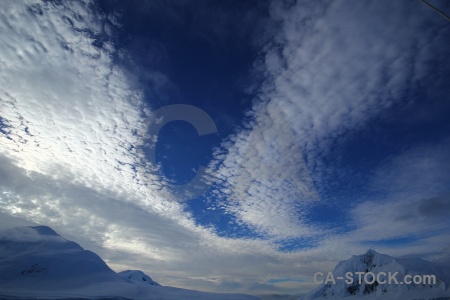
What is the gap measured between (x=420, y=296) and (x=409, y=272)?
9710mm

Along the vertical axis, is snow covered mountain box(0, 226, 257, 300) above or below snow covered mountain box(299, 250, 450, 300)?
below

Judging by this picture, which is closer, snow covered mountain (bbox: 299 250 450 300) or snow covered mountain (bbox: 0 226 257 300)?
snow covered mountain (bbox: 299 250 450 300)

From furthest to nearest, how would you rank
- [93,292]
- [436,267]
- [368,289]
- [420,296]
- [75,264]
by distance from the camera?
[75,264] → [368,289] → [93,292] → [436,267] → [420,296]

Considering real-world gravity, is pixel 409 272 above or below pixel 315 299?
above

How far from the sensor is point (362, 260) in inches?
6152

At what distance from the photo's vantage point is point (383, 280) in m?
138

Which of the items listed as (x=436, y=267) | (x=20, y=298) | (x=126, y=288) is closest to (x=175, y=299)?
(x=126, y=288)

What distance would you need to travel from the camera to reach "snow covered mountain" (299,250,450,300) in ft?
358

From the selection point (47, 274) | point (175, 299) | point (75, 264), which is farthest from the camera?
point (75, 264)

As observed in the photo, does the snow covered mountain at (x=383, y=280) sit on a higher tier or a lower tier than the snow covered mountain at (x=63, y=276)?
higher

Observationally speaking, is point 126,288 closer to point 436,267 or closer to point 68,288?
point 68,288

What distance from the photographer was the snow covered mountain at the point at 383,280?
109 m

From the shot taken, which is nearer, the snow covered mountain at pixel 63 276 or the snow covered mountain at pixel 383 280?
the snow covered mountain at pixel 383 280

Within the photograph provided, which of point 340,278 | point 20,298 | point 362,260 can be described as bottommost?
point 20,298
